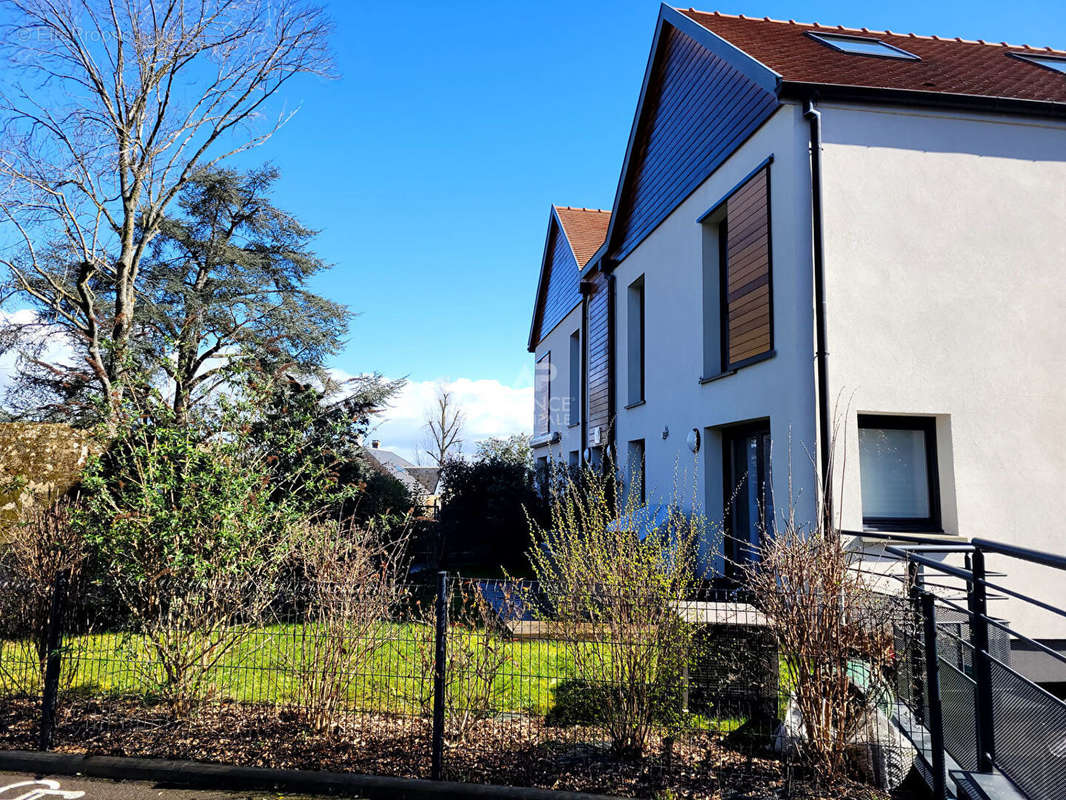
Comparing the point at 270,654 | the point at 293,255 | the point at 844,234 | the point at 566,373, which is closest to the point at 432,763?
the point at 270,654

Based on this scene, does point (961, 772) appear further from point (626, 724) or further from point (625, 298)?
point (625, 298)

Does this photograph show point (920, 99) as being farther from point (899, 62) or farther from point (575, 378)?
point (575, 378)

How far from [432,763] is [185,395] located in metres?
3.64

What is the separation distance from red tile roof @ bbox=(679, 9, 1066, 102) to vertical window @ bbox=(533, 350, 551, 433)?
12.7m

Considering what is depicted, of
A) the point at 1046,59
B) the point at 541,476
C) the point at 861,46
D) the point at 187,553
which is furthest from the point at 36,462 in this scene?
the point at 1046,59

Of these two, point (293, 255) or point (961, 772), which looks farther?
point (293, 255)

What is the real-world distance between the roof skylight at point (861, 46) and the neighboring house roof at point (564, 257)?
7.89 metres

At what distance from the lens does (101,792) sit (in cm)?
429

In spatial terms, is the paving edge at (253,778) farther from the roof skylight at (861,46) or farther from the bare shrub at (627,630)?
the roof skylight at (861,46)

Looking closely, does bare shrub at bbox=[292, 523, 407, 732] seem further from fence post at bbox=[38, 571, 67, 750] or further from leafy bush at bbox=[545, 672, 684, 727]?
fence post at bbox=[38, 571, 67, 750]

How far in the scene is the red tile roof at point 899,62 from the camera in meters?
7.76

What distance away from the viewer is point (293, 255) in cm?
2183

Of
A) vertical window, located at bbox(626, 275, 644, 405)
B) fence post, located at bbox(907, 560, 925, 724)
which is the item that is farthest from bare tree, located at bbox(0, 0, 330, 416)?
fence post, located at bbox(907, 560, 925, 724)

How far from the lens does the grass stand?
15.4 feet
